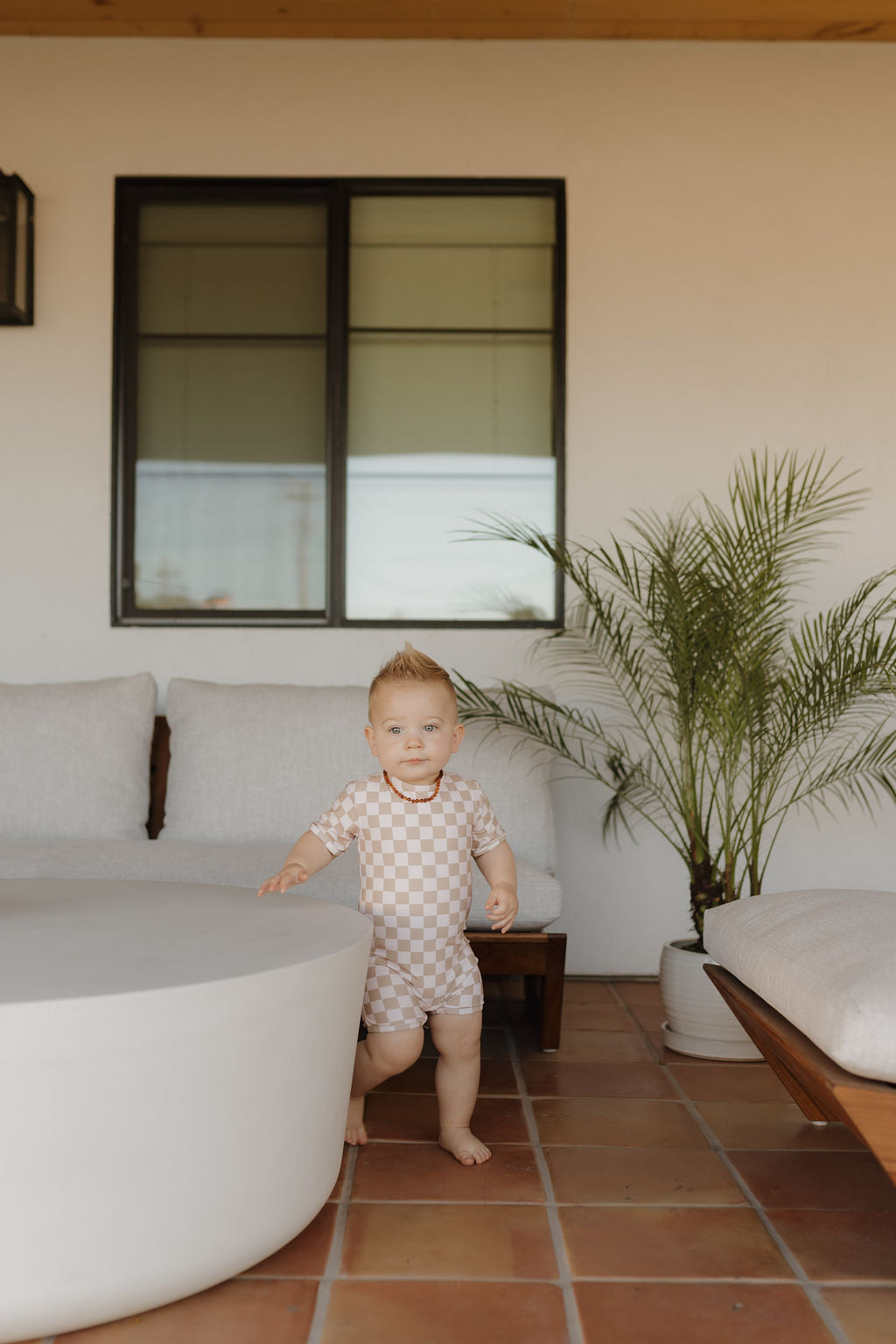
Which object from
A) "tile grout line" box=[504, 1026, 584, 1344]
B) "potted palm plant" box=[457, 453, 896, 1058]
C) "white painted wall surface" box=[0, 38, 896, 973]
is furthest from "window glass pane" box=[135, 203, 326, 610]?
"tile grout line" box=[504, 1026, 584, 1344]

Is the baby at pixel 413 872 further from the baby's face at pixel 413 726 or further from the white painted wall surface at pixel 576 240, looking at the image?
the white painted wall surface at pixel 576 240

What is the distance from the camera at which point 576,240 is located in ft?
12.3

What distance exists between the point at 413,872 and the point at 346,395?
2.16 m

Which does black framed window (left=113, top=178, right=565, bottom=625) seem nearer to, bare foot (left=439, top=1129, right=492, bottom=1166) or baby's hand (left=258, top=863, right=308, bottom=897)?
baby's hand (left=258, top=863, right=308, bottom=897)

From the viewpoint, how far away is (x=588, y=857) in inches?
146

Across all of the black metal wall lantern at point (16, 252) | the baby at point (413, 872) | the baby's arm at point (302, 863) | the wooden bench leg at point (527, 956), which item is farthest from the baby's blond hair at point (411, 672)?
the black metal wall lantern at point (16, 252)

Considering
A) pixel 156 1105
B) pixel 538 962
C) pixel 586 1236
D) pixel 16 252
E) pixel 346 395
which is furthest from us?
pixel 346 395

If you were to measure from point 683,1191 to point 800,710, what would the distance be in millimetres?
1541

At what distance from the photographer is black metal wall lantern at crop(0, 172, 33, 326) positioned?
138 inches

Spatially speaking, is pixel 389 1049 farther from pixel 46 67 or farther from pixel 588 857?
pixel 46 67

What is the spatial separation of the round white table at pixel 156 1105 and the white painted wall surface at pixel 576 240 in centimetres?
219

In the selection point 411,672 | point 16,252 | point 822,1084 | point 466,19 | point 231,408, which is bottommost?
point 822,1084

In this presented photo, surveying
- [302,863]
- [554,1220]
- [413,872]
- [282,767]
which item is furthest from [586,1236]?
[282,767]

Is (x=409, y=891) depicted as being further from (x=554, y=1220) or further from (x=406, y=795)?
(x=554, y=1220)
